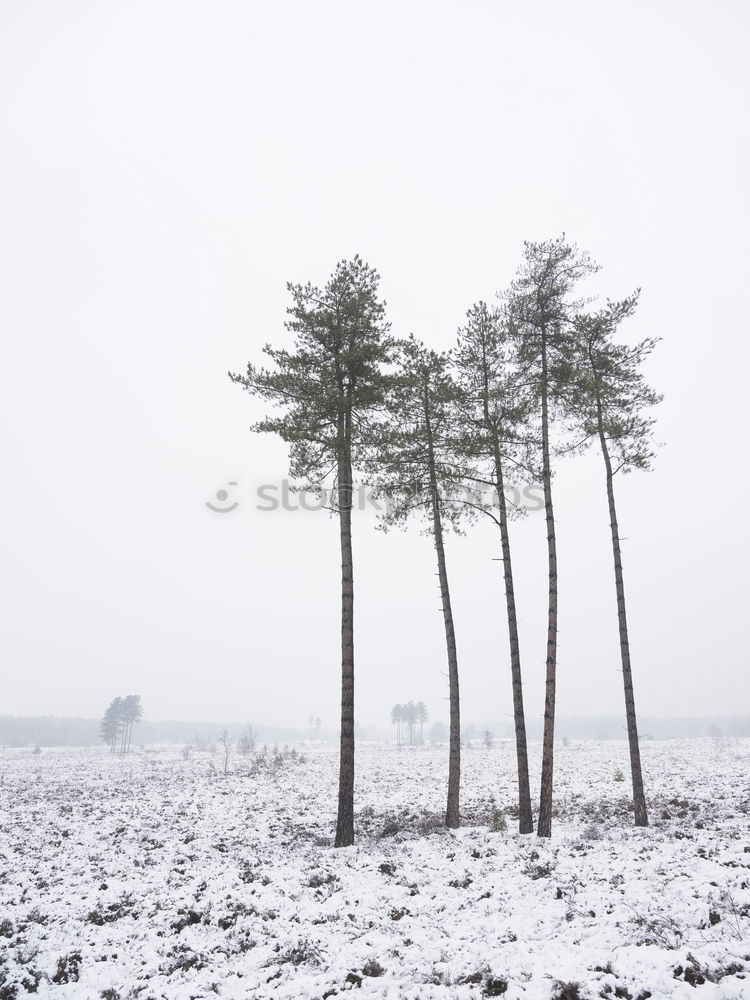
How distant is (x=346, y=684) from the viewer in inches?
468

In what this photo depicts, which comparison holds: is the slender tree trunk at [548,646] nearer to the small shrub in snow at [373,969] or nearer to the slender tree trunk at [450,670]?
the slender tree trunk at [450,670]

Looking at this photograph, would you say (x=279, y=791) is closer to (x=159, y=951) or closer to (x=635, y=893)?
(x=159, y=951)

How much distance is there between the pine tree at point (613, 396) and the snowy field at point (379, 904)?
5.07 m

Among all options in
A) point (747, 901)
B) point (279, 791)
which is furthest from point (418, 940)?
point (279, 791)

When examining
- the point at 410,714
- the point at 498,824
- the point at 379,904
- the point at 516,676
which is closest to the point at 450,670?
the point at 516,676

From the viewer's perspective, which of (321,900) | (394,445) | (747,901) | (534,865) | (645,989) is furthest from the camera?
(394,445)

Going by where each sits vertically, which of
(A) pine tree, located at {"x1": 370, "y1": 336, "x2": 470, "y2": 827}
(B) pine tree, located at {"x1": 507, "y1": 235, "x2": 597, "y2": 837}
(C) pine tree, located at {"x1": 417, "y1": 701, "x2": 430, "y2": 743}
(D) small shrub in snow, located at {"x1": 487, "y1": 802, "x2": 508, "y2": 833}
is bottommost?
(C) pine tree, located at {"x1": 417, "y1": 701, "x2": 430, "y2": 743}

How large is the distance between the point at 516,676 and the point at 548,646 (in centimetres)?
120

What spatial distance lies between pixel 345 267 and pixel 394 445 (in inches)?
193

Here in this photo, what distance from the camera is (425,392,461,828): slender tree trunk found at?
42.2ft

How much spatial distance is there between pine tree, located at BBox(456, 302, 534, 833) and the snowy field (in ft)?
13.6

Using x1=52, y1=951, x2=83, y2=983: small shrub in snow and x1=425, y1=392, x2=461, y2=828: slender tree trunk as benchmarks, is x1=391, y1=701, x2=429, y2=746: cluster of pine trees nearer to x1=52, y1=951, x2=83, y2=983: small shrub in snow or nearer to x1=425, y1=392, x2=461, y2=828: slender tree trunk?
x1=425, y1=392, x2=461, y2=828: slender tree trunk

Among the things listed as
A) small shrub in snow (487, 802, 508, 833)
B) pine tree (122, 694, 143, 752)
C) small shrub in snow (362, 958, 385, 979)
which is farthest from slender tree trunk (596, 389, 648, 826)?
pine tree (122, 694, 143, 752)

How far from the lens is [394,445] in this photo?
13.8m
